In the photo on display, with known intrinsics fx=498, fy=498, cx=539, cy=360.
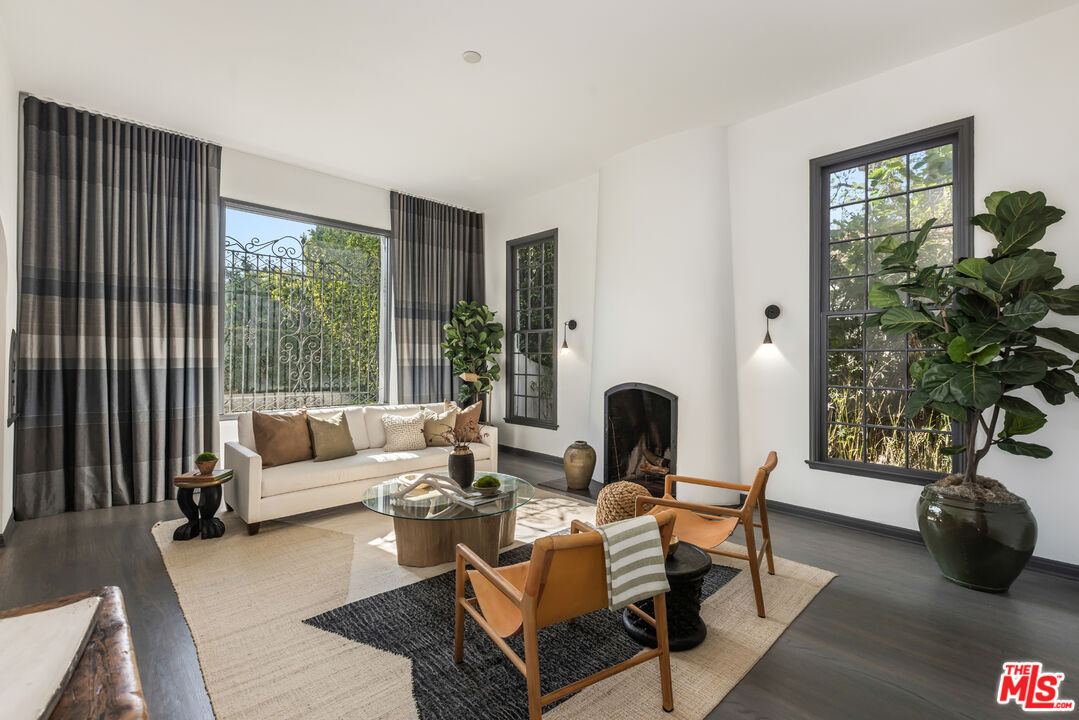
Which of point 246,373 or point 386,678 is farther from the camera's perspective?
point 246,373

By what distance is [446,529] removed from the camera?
3.17 meters

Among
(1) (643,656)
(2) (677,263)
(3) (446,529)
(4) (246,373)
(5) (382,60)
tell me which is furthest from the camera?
(4) (246,373)

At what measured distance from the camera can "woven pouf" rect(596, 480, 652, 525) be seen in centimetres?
277

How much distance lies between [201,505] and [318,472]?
30.3 inches

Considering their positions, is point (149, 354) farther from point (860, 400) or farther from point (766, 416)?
point (860, 400)

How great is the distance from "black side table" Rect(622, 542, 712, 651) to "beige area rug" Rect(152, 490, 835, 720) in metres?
0.06

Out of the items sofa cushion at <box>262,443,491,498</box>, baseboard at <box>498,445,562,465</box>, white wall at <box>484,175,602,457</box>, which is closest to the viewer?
sofa cushion at <box>262,443,491,498</box>

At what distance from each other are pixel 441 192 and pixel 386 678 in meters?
5.50

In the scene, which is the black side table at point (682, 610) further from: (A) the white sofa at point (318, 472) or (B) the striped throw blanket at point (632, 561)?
(A) the white sofa at point (318, 472)

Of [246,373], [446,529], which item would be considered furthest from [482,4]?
[246,373]

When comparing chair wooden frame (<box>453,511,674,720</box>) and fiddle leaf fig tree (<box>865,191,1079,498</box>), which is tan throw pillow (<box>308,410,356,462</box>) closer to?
chair wooden frame (<box>453,511,674,720</box>)

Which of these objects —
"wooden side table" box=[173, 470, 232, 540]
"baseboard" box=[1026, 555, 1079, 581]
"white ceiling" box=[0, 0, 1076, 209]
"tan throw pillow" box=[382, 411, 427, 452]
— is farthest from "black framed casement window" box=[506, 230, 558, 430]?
"baseboard" box=[1026, 555, 1079, 581]

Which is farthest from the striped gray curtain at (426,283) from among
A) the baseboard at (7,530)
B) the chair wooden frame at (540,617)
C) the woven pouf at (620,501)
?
the chair wooden frame at (540,617)

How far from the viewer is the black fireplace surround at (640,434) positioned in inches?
177
